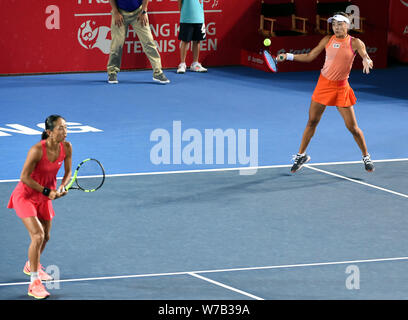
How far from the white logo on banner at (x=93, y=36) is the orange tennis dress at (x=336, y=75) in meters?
8.53

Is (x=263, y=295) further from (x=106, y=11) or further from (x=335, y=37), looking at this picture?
(x=106, y=11)

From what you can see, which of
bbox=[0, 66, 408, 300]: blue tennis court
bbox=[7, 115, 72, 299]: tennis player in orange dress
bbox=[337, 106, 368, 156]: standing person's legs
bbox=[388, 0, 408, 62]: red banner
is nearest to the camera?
bbox=[7, 115, 72, 299]: tennis player in orange dress

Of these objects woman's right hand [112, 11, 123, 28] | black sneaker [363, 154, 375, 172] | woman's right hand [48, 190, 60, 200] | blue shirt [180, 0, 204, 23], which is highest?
blue shirt [180, 0, 204, 23]

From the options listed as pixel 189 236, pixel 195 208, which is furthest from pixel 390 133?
pixel 189 236

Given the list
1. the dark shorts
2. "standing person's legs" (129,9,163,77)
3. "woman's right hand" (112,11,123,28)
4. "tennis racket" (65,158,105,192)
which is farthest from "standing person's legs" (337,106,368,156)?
the dark shorts

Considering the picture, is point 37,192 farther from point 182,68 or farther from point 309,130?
point 182,68

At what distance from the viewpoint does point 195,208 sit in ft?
33.6

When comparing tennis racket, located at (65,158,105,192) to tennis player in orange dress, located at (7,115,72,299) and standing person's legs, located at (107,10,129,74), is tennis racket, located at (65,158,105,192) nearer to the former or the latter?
tennis player in orange dress, located at (7,115,72,299)

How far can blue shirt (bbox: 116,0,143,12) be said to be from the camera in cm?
1777

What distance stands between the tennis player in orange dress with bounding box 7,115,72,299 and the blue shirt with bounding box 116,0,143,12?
407 inches

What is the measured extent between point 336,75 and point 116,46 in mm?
7285

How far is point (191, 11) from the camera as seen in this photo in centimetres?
1916

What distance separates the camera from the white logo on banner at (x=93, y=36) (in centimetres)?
1927

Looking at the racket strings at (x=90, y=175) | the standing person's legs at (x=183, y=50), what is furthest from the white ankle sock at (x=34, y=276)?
the standing person's legs at (x=183, y=50)
